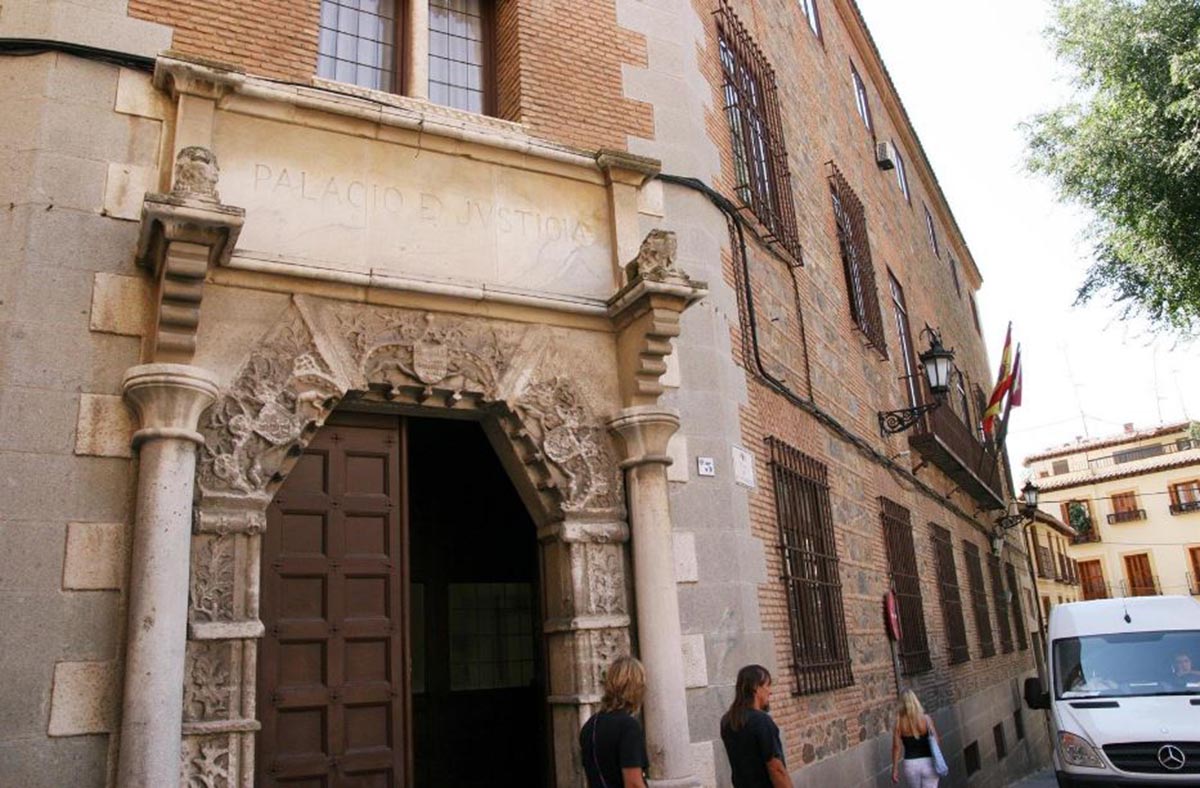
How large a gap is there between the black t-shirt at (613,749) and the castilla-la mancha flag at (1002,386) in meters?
14.6

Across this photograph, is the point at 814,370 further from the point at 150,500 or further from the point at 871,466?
the point at 150,500

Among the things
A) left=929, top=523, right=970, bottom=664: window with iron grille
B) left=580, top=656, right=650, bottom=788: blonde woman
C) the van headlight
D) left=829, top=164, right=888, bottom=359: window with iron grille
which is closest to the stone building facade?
left=580, top=656, right=650, bottom=788: blonde woman

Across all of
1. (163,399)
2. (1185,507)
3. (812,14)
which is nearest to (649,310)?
(163,399)

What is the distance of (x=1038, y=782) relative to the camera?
15406mm

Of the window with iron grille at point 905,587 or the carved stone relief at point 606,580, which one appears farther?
the window with iron grille at point 905,587

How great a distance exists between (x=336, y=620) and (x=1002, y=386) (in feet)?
48.5

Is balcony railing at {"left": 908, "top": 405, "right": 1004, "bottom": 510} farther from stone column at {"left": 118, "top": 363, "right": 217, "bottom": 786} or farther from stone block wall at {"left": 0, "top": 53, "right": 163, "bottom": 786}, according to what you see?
stone block wall at {"left": 0, "top": 53, "right": 163, "bottom": 786}

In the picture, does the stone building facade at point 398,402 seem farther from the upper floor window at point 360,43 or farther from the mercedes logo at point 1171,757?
the mercedes logo at point 1171,757

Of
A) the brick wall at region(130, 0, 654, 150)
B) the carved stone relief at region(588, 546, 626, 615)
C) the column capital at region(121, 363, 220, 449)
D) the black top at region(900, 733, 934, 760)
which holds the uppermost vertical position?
the brick wall at region(130, 0, 654, 150)

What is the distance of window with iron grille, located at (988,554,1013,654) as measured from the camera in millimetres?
18672

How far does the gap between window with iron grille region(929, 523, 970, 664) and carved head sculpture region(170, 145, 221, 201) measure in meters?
11.6

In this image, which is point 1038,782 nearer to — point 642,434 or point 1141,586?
point 642,434

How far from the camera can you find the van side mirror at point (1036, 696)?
885cm

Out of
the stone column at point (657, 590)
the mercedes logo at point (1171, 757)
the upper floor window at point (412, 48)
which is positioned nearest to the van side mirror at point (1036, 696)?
the mercedes logo at point (1171, 757)
